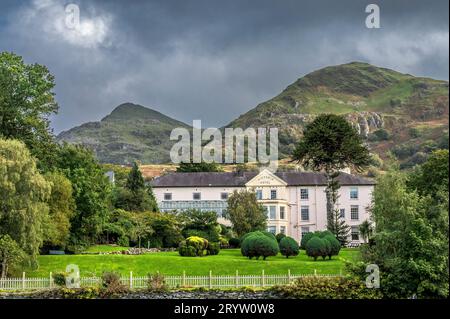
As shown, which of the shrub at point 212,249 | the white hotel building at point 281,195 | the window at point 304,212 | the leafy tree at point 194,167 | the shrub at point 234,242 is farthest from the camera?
the leafy tree at point 194,167

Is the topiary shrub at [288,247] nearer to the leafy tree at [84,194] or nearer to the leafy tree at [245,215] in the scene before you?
the leafy tree at [245,215]

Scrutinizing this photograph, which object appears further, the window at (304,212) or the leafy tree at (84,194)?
the window at (304,212)

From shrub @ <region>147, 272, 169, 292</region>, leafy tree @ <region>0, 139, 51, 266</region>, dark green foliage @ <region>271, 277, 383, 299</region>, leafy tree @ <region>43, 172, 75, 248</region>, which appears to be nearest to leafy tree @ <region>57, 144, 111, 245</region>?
leafy tree @ <region>43, 172, 75, 248</region>

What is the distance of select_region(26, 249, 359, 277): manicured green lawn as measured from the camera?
143 ft

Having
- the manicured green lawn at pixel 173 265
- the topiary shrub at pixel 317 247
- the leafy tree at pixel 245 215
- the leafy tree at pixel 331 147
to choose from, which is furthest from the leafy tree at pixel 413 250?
the leafy tree at pixel 331 147

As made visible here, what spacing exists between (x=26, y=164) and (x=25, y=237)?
17.1 ft

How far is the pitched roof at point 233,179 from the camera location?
84.9 m

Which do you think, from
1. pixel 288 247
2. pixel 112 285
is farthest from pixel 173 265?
pixel 288 247

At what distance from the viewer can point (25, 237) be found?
42.9 meters

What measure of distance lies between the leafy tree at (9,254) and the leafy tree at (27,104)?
13142 millimetres

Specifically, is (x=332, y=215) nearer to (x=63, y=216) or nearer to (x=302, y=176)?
(x=302, y=176)

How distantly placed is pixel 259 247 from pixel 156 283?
13.5m

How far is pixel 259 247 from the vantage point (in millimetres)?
48875
